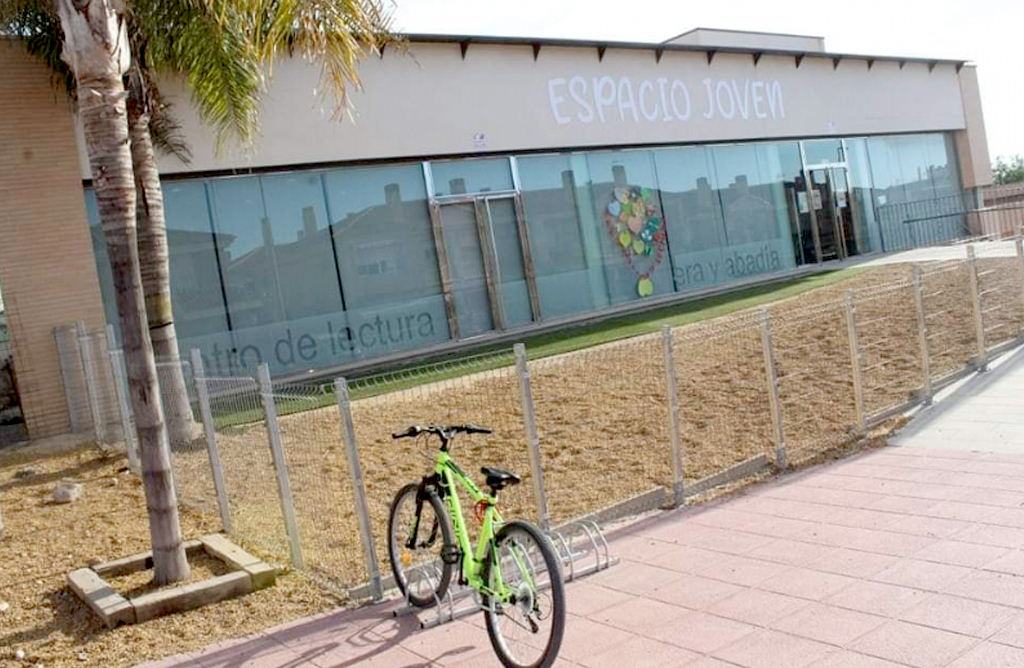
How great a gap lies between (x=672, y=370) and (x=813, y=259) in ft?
61.5

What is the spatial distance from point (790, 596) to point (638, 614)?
0.78 metres

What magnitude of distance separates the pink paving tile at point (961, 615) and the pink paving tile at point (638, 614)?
1.12 m

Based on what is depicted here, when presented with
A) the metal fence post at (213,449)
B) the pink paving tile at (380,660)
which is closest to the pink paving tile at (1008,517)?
the pink paving tile at (380,660)

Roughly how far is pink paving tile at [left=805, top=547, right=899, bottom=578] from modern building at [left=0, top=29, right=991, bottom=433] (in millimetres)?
10304

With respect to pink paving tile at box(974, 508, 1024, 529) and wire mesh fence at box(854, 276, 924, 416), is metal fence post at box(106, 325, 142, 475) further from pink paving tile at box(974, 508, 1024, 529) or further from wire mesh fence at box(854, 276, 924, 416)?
pink paving tile at box(974, 508, 1024, 529)

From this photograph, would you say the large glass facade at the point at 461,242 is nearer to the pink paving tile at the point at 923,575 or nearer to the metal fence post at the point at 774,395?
the metal fence post at the point at 774,395

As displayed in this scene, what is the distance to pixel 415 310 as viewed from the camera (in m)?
17.2

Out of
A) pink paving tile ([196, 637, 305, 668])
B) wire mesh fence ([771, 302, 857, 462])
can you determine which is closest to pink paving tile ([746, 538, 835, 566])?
wire mesh fence ([771, 302, 857, 462])

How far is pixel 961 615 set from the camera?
182 inches

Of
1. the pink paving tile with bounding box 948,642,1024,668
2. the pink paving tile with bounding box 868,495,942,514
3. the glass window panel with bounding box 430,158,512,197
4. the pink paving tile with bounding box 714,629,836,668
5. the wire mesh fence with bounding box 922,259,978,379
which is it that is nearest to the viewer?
the pink paving tile with bounding box 948,642,1024,668

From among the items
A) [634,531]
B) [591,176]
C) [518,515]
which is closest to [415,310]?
[591,176]

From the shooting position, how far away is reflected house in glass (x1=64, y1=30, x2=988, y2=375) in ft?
50.3

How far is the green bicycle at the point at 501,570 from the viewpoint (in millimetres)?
4492

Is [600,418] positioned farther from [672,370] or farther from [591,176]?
[591,176]
